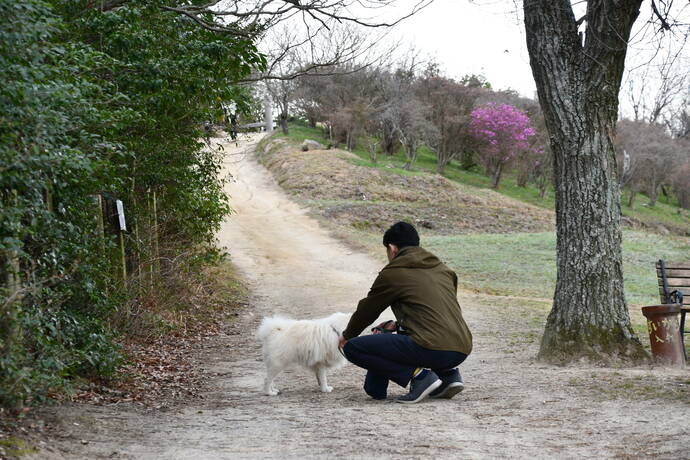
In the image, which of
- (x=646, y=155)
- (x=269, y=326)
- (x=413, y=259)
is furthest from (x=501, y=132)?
(x=413, y=259)

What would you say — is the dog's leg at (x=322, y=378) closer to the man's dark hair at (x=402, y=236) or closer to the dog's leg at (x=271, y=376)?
the dog's leg at (x=271, y=376)

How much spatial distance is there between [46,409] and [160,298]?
545 centimetres

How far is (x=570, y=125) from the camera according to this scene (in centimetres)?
788

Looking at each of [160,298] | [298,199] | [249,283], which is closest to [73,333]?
[160,298]

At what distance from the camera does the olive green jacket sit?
19.6ft

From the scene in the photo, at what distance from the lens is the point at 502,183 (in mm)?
51062

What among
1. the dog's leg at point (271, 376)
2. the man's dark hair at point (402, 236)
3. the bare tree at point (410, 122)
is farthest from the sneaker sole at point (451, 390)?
the bare tree at point (410, 122)

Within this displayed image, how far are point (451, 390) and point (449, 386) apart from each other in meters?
0.05

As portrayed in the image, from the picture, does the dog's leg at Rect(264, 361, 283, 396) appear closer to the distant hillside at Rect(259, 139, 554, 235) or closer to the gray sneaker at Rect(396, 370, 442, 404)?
the gray sneaker at Rect(396, 370, 442, 404)

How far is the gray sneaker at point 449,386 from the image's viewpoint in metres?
6.24

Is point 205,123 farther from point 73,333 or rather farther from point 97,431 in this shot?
point 97,431

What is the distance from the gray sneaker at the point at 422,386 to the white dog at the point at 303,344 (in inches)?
34.2

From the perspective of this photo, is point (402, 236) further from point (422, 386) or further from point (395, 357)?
point (422, 386)

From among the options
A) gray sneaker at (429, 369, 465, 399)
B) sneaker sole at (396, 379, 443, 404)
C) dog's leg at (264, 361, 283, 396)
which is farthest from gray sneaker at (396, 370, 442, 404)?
dog's leg at (264, 361, 283, 396)
